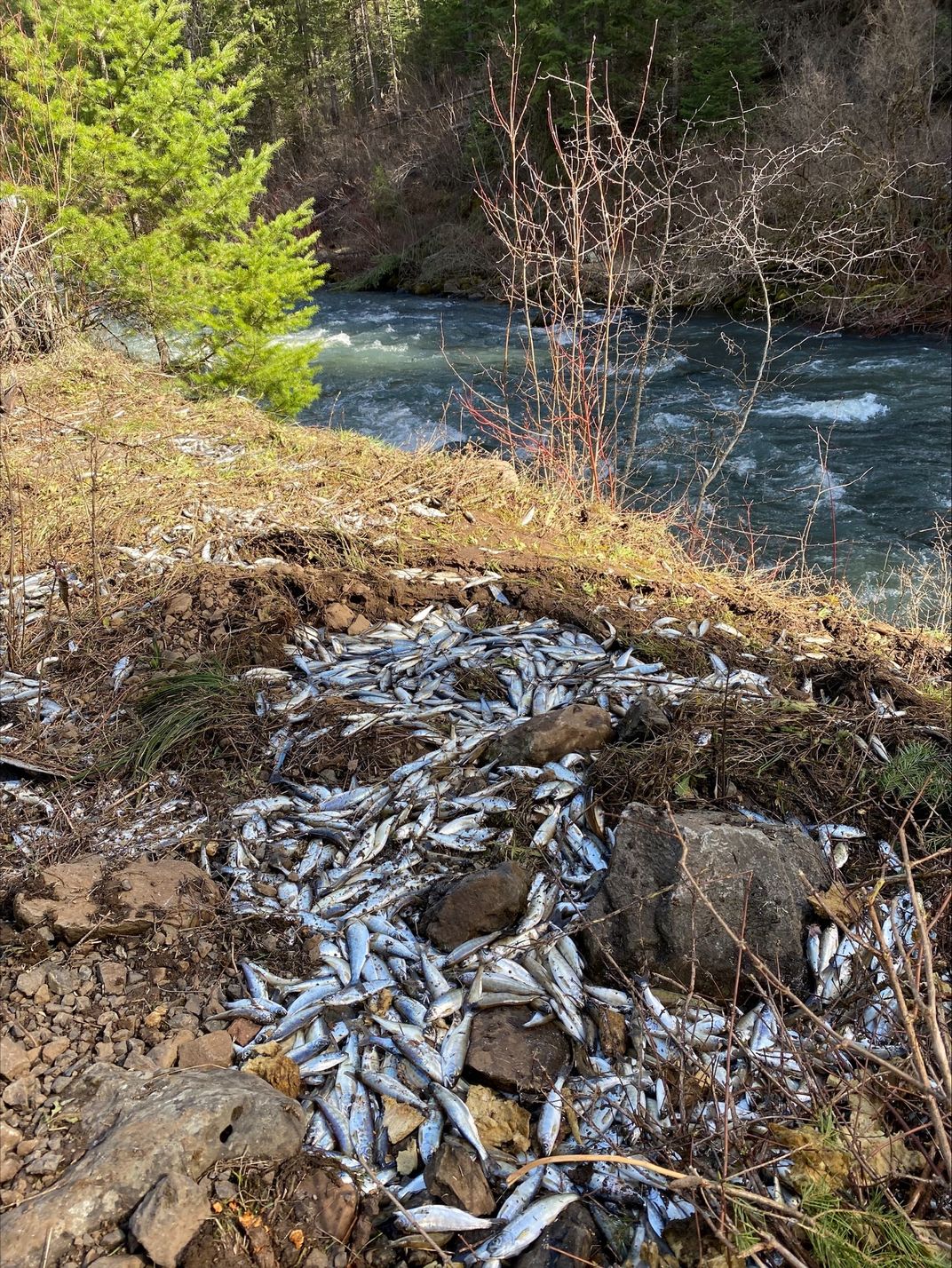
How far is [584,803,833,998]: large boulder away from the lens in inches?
87.4

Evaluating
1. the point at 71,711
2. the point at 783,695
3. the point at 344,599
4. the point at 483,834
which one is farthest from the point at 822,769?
the point at 71,711

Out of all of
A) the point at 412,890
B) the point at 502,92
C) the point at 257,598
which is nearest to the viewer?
the point at 412,890

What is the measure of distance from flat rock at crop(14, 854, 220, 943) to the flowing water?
4521 mm

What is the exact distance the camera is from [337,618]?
378 centimetres

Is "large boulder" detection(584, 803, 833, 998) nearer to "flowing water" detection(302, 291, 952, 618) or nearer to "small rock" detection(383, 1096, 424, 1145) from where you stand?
"small rock" detection(383, 1096, 424, 1145)

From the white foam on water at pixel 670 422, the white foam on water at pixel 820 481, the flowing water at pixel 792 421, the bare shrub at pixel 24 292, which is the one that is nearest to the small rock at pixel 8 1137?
the flowing water at pixel 792 421

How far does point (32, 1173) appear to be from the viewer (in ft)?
5.54

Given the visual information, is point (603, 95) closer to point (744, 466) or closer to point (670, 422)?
point (670, 422)

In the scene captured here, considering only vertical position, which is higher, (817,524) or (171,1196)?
(171,1196)

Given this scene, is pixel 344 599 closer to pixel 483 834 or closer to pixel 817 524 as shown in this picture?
pixel 483 834

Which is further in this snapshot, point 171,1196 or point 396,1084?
point 396,1084

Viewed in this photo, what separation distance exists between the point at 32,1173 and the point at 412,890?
1107mm

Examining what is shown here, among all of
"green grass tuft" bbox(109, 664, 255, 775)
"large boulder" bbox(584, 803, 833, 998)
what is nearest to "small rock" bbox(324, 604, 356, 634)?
"green grass tuft" bbox(109, 664, 255, 775)

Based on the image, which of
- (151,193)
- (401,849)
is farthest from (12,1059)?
(151,193)
